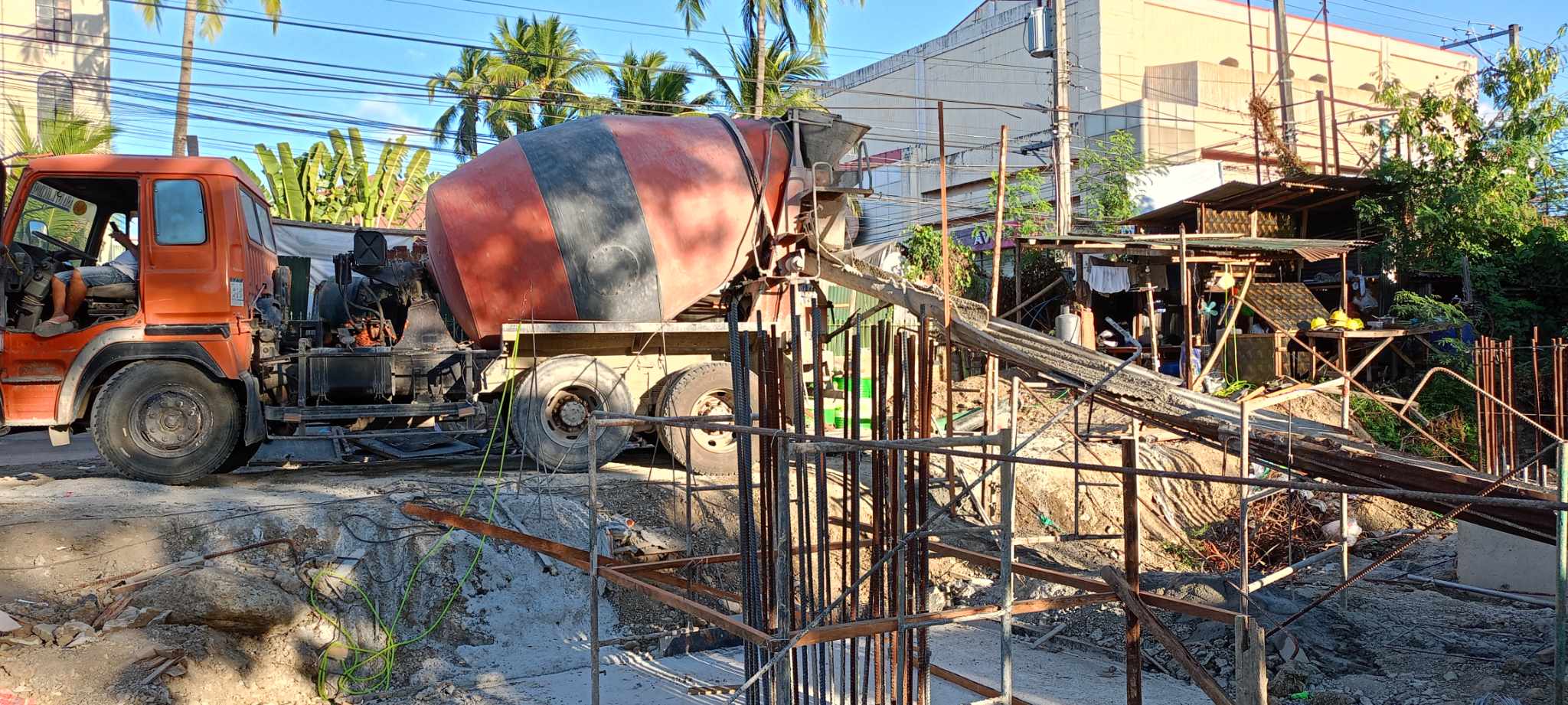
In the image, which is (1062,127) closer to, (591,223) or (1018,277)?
(1018,277)

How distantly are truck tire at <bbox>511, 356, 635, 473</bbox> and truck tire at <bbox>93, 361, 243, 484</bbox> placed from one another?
2285 millimetres

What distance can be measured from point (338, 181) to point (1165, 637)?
18177 mm

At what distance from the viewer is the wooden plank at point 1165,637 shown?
393cm

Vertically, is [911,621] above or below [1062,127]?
below

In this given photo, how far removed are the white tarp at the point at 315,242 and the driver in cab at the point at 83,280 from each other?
664cm

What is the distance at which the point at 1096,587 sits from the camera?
476 centimetres

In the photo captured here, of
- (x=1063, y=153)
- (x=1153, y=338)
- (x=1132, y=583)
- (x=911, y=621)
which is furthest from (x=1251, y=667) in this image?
(x=1063, y=153)

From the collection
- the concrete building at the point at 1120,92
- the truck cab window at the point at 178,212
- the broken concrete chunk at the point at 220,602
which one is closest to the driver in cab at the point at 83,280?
the truck cab window at the point at 178,212

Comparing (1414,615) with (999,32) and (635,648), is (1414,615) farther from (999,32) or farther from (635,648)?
(999,32)

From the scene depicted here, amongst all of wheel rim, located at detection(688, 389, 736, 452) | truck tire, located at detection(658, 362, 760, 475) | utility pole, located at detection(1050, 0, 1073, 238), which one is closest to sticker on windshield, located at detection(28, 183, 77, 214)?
truck tire, located at detection(658, 362, 760, 475)

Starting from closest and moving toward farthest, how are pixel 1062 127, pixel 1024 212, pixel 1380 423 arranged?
pixel 1380 423 < pixel 1062 127 < pixel 1024 212

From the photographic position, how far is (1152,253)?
15.4 metres

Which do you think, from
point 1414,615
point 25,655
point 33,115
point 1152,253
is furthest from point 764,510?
point 33,115

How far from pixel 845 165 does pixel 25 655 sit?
7135 mm
